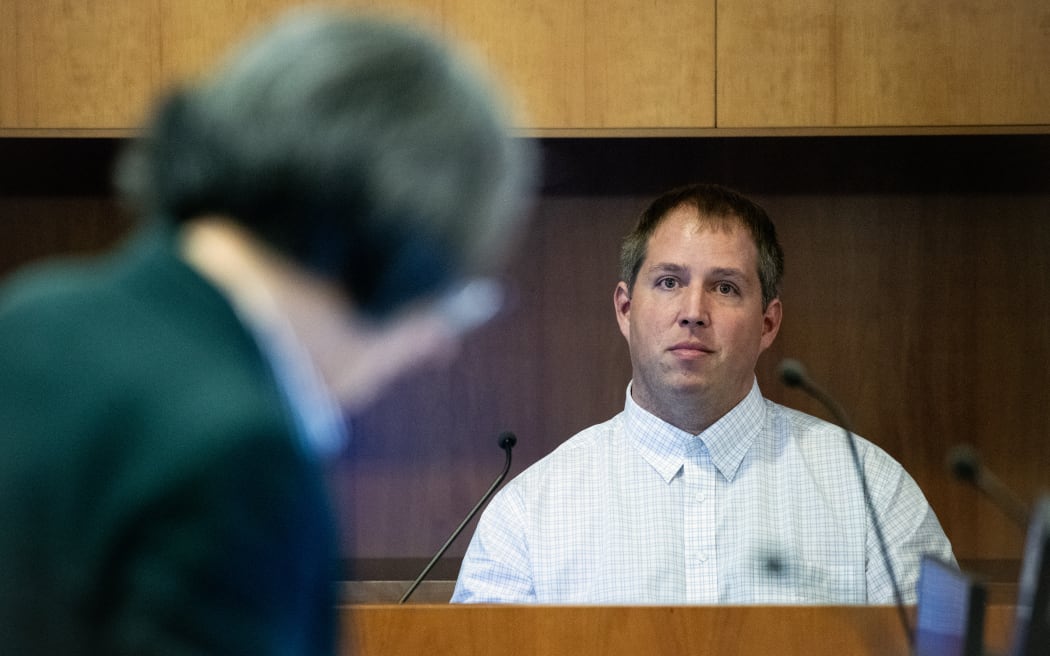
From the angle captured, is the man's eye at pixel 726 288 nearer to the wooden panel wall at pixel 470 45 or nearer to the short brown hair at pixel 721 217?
the short brown hair at pixel 721 217

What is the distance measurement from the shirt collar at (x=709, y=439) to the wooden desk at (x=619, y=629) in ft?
1.86

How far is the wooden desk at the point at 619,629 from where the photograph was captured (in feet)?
5.01

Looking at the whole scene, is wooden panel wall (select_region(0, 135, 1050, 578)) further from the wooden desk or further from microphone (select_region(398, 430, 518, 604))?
the wooden desk

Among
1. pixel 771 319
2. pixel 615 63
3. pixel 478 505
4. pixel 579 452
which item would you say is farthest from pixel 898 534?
pixel 615 63

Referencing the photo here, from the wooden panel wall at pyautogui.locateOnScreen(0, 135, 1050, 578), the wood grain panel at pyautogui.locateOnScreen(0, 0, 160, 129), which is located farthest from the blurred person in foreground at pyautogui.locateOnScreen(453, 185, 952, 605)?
the wood grain panel at pyautogui.locateOnScreen(0, 0, 160, 129)

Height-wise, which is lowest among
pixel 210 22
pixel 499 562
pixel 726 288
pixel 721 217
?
pixel 499 562

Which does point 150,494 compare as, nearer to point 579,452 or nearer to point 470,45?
point 579,452

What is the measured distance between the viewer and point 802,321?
286cm

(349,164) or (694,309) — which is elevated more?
(349,164)

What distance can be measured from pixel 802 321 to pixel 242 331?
242cm

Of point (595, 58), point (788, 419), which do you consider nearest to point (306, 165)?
point (788, 419)

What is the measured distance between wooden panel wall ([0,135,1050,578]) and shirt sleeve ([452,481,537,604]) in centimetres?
83

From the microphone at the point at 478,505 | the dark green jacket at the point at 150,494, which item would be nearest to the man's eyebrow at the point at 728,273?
the microphone at the point at 478,505

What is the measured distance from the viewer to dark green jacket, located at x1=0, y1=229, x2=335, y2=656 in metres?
0.51
